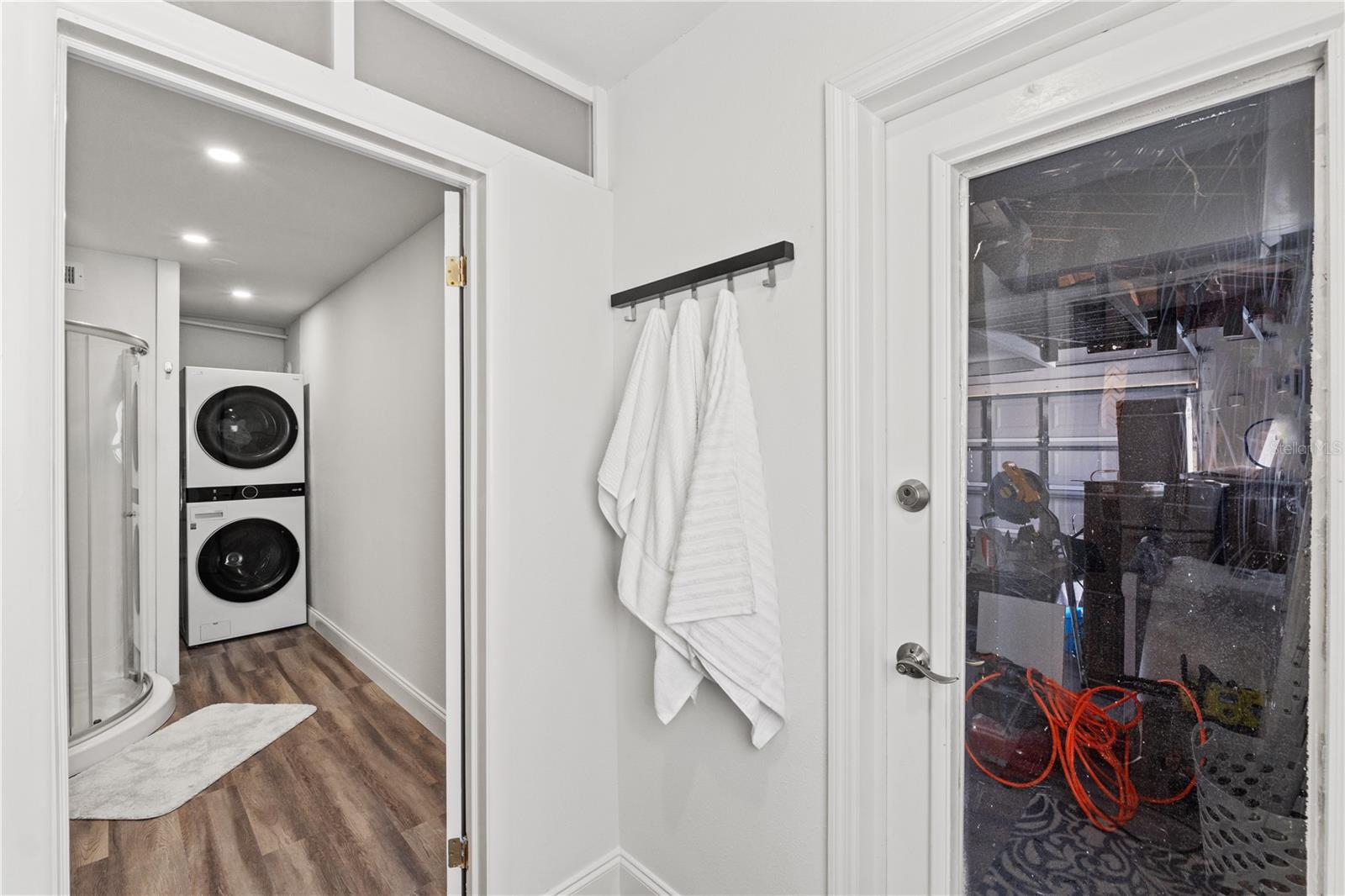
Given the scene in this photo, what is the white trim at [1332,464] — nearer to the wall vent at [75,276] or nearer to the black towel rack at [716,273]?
the black towel rack at [716,273]

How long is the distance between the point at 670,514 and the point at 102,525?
2.86m

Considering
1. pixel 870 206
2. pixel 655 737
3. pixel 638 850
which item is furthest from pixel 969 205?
pixel 638 850

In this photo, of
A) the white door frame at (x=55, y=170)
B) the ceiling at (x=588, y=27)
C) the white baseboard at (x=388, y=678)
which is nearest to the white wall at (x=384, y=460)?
the white baseboard at (x=388, y=678)

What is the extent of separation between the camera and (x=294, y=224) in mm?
2908

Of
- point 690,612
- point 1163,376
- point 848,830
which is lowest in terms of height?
point 848,830

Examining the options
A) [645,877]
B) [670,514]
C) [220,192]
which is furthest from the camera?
[220,192]

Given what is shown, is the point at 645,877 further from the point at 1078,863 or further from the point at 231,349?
the point at 231,349

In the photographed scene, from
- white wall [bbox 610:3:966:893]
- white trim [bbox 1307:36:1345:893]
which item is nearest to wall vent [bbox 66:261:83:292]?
white wall [bbox 610:3:966:893]

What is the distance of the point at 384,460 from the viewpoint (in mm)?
3318

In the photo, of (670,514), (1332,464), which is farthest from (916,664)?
(1332,464)

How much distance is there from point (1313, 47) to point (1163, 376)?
475mm

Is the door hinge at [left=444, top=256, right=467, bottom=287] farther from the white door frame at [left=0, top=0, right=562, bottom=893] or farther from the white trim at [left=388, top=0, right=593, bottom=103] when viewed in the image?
the white trim at [left=388, top=0, right=593, bottom=103]

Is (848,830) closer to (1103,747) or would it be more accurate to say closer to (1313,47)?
(1103,747)

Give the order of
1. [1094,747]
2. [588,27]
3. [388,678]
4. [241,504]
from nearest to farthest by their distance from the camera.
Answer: [1094,747] < [588,27] < [388,678] < [241,504]
